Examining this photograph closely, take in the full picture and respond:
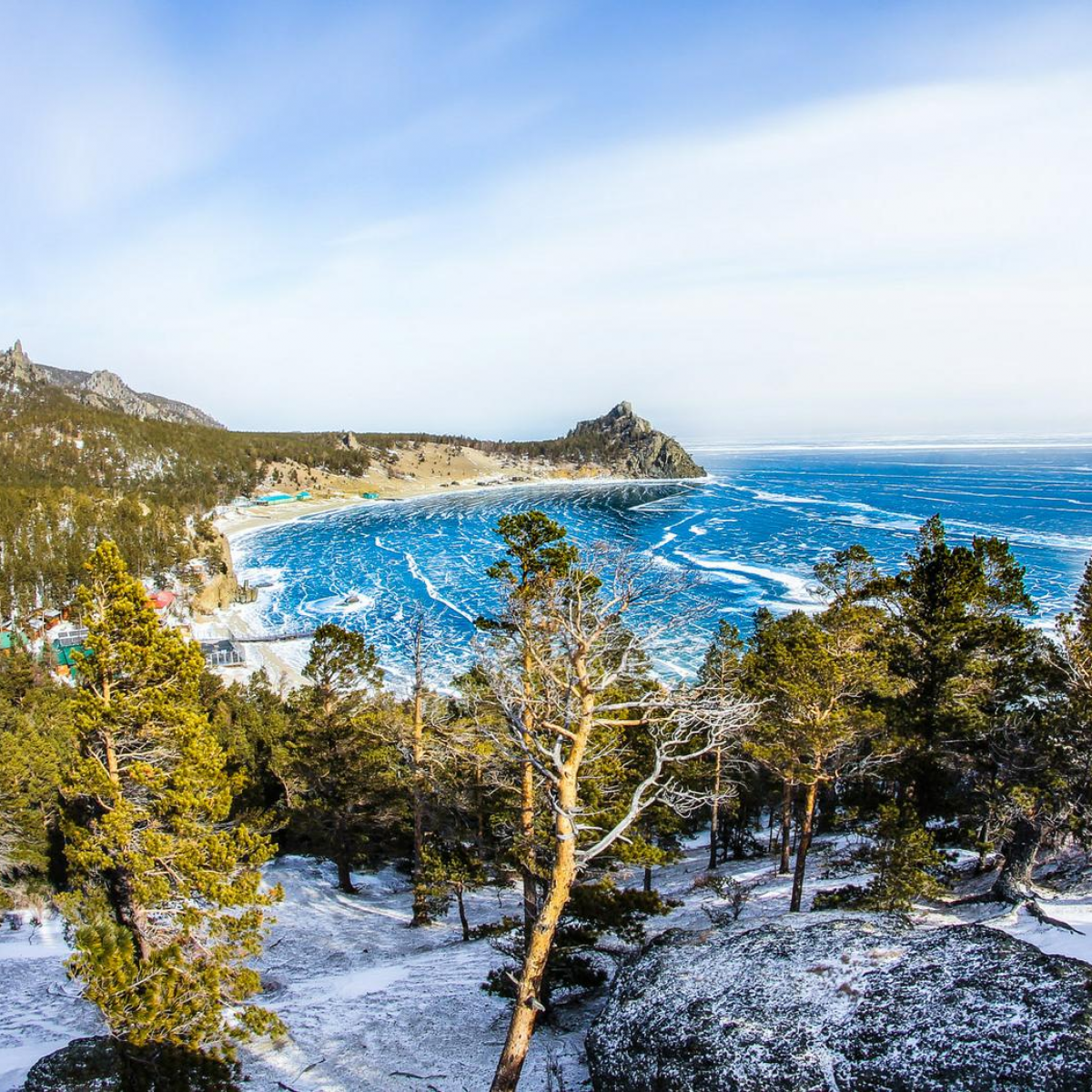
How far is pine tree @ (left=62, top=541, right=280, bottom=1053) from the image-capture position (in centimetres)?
1140

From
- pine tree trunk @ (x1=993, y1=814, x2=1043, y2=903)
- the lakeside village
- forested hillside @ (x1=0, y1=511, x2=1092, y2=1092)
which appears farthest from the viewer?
the lakeside village

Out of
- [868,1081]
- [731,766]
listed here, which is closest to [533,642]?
[868,1081]

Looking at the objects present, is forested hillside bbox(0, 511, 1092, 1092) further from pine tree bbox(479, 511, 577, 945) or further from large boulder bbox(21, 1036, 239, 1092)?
large boulder bbox(21, 1036, 239, 1092)

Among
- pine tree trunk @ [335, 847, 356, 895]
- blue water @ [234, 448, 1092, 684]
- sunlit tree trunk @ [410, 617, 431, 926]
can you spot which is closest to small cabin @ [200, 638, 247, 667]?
blue water @ [234, 448, 1092, 684]

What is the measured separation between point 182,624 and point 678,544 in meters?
A: 75.0

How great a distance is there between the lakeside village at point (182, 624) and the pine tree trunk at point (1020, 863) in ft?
181

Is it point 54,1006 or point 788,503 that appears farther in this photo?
point 788,503

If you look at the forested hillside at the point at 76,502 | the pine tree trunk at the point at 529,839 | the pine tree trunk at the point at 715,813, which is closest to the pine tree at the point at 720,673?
the pine tree trunk at the point at 715,813

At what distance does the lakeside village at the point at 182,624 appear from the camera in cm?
6296

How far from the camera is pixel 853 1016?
9.08 meters

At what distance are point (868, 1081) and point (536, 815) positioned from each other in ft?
25.7

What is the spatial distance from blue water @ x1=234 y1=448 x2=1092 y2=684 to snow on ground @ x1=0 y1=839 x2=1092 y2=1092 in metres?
11.1

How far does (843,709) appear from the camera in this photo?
56.9 ft

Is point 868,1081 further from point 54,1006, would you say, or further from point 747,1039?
point 54,1006
